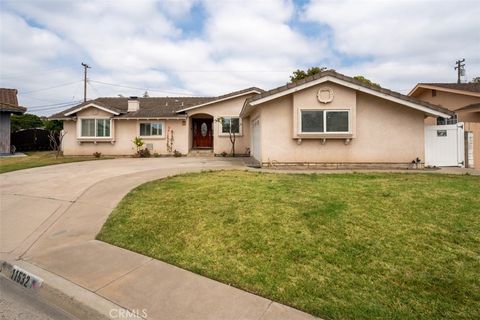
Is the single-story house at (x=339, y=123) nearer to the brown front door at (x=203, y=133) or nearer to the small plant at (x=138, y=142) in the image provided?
the small plant at (x=138, y=142)

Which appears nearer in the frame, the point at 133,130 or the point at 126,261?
the point at 126,261

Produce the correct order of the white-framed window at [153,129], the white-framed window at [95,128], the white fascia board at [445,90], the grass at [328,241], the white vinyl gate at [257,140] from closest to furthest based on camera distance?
the grass at [328,241]
the white vinyl gate at [257,140]
the white fascia board at [445,90]
the white-framed window at [95,128]
the white-framed window at [153,129]

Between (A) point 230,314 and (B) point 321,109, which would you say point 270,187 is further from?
(B) point 321,109

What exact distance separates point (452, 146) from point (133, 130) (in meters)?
17.6

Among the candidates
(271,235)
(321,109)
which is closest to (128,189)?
(271,235)

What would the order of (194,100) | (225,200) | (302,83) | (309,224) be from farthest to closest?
(194,100)
(302,83)
(225,200)
(309,224)

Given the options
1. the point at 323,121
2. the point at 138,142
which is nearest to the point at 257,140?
the point at 323,121

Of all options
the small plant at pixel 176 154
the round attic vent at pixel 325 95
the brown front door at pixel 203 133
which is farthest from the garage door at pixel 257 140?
the brown front door at pixel 203 133

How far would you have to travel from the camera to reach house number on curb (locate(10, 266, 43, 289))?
3371mm

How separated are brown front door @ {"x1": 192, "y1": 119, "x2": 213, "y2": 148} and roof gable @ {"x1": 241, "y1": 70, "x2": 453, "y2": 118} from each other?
10.3 meters

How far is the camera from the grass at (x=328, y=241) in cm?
291

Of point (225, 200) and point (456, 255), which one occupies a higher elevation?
point (225, 200)

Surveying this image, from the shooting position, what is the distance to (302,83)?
35.8ft

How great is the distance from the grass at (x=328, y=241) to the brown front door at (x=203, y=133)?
46.0ft
